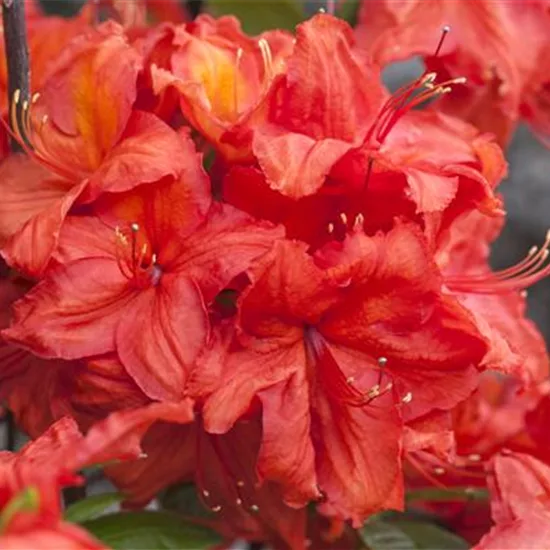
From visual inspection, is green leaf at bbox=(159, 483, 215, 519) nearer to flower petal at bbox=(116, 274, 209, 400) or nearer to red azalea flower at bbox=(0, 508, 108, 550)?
flower petal at bbox=(116, 274, 209, 400)

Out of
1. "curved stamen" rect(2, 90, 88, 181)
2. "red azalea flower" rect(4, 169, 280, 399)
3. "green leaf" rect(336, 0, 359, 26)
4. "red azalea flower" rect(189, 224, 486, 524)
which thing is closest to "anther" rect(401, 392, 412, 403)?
"red azalea flower" rect(189, 224, 486, 524)

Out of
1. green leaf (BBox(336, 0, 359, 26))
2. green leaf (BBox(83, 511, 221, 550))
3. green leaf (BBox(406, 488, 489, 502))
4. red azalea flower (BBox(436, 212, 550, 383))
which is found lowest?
green leaf (BBox(406, 488, 489, 502))

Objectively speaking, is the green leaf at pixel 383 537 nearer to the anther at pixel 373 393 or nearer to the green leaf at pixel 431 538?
the green leaf at pixel 431 538

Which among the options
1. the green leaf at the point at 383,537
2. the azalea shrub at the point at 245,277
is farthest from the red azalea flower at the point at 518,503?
the green leaf at the point at 383,537

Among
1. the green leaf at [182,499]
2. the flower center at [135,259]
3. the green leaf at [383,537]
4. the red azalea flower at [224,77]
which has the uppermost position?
the red azalea flower at [224,77]

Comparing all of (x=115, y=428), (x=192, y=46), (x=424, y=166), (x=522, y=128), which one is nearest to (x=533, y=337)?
(x=424, y=166)

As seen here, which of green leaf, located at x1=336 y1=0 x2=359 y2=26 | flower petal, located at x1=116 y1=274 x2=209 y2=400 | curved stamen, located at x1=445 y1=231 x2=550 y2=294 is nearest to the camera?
flower petal, located at x1=116 y1=274 x2=209 y2=400

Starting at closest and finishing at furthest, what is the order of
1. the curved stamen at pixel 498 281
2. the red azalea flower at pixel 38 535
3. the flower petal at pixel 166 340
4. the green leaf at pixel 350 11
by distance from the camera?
the red azalea flower at pixel 38 535 < the flower petal at pixel 166 340 < the curved stamen at pixel 498 281 < the green leaf at pixel 350 11

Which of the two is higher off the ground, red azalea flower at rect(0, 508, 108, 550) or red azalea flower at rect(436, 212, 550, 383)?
red azalea flower at rect(0, 508, 108, 550)
